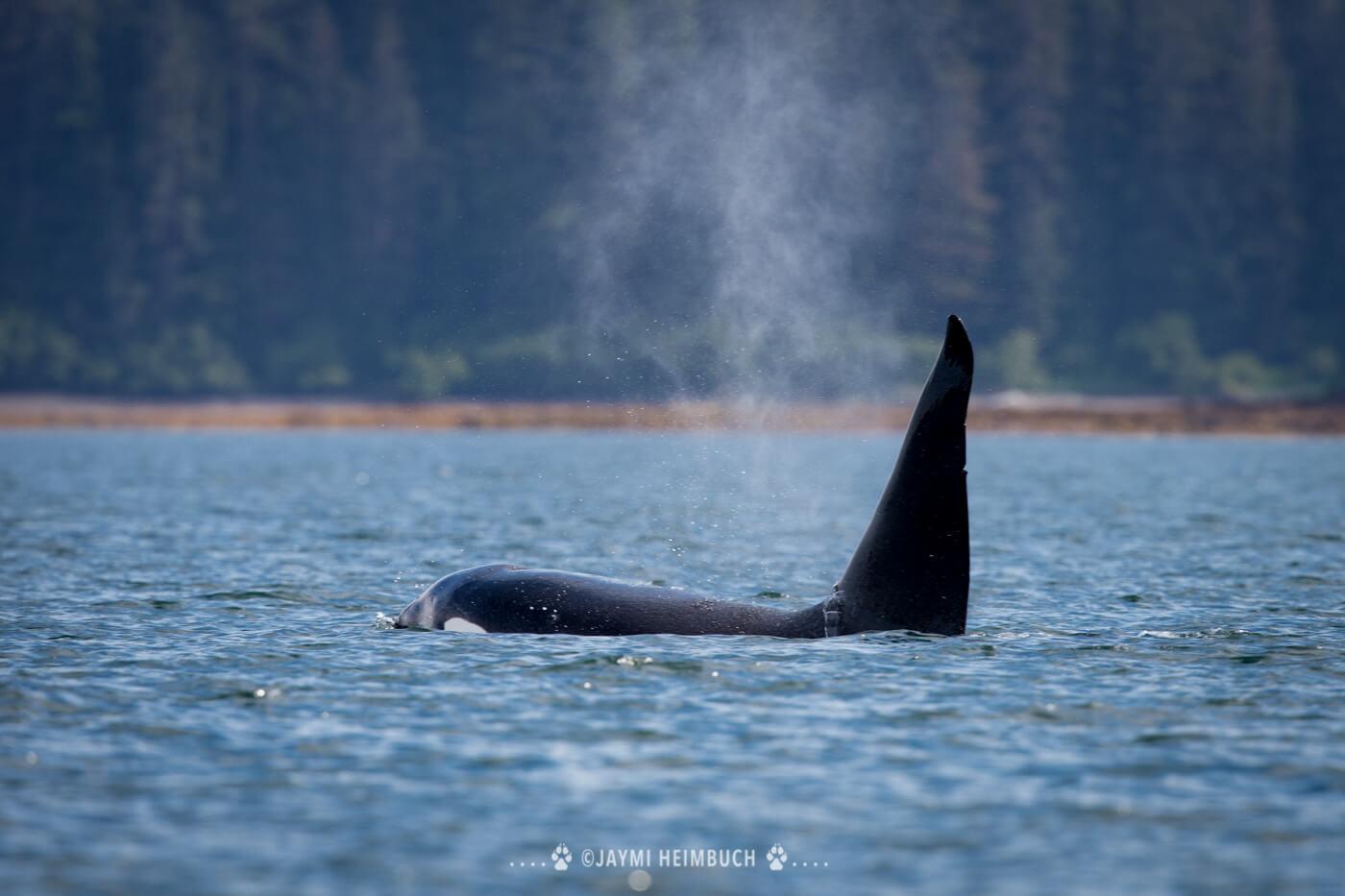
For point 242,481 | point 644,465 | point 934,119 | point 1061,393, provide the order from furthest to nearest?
point 934,119
point 1061,393
point 644,465
point 242,481

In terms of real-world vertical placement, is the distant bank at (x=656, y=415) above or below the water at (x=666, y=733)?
above

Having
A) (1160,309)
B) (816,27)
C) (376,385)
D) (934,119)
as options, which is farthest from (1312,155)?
(376,385)

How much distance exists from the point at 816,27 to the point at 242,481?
84.5 meters

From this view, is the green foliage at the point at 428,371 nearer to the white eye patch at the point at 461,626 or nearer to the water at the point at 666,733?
the water at the point at 666,733

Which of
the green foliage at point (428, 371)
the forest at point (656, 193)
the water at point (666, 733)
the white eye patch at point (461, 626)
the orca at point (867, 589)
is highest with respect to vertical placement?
the forest at point (656, 193)

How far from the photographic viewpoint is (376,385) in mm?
124312

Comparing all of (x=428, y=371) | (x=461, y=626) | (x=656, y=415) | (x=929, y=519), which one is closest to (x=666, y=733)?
(x=929, y=519)

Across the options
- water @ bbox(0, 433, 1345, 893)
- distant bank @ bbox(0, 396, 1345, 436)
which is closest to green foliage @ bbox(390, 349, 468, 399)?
distant bank @ bbox(0, 396, 1345, 436)

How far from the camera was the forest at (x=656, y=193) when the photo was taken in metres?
120

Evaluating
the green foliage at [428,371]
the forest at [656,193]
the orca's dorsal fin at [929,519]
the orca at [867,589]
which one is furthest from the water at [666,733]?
the green foliage at [428,371]

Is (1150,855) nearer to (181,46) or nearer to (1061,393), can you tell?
(1061,393)

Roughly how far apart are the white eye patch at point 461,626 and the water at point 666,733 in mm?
392

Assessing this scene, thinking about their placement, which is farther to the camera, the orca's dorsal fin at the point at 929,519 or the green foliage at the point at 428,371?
the green foliage at the point at 428,371

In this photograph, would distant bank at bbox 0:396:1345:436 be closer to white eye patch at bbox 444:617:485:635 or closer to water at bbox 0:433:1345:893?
water at bbox 0:433:1345:893
